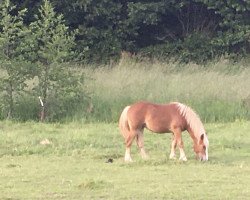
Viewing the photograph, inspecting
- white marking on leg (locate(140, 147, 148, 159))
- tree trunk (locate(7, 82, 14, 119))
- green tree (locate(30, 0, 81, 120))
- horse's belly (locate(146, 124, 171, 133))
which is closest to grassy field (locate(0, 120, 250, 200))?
white marking on leg (locate(140, 147, 148, 159))

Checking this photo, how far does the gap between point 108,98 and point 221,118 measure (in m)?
2.93

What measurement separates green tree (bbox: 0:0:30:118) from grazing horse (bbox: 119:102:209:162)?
19.3 ft

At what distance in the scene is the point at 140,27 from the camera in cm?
3136

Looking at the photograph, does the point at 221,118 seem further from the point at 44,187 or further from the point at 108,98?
the point at 44,187

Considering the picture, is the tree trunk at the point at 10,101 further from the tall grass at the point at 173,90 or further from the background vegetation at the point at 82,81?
the tall grass at the point at 173,90

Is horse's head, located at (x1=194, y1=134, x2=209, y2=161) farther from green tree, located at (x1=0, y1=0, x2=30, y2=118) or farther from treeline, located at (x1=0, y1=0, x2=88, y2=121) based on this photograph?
green tree, located at (x1=0, y1=0, x2=30, y2=118)

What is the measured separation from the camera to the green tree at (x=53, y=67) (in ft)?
59.5

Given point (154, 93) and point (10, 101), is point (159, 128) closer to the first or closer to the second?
point (10, 101)

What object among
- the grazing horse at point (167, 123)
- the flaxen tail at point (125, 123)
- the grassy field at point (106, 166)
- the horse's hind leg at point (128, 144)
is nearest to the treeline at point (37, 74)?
the grassy field at point (106, 166)

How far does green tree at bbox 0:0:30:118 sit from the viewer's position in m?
17.9

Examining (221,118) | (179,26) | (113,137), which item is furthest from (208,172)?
Result: (179,26)

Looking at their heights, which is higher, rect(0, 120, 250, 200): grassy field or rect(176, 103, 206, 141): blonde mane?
rect(176, 103, 206, 141): blonde mane

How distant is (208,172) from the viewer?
10930 mm

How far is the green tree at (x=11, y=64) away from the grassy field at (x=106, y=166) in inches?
42.9
